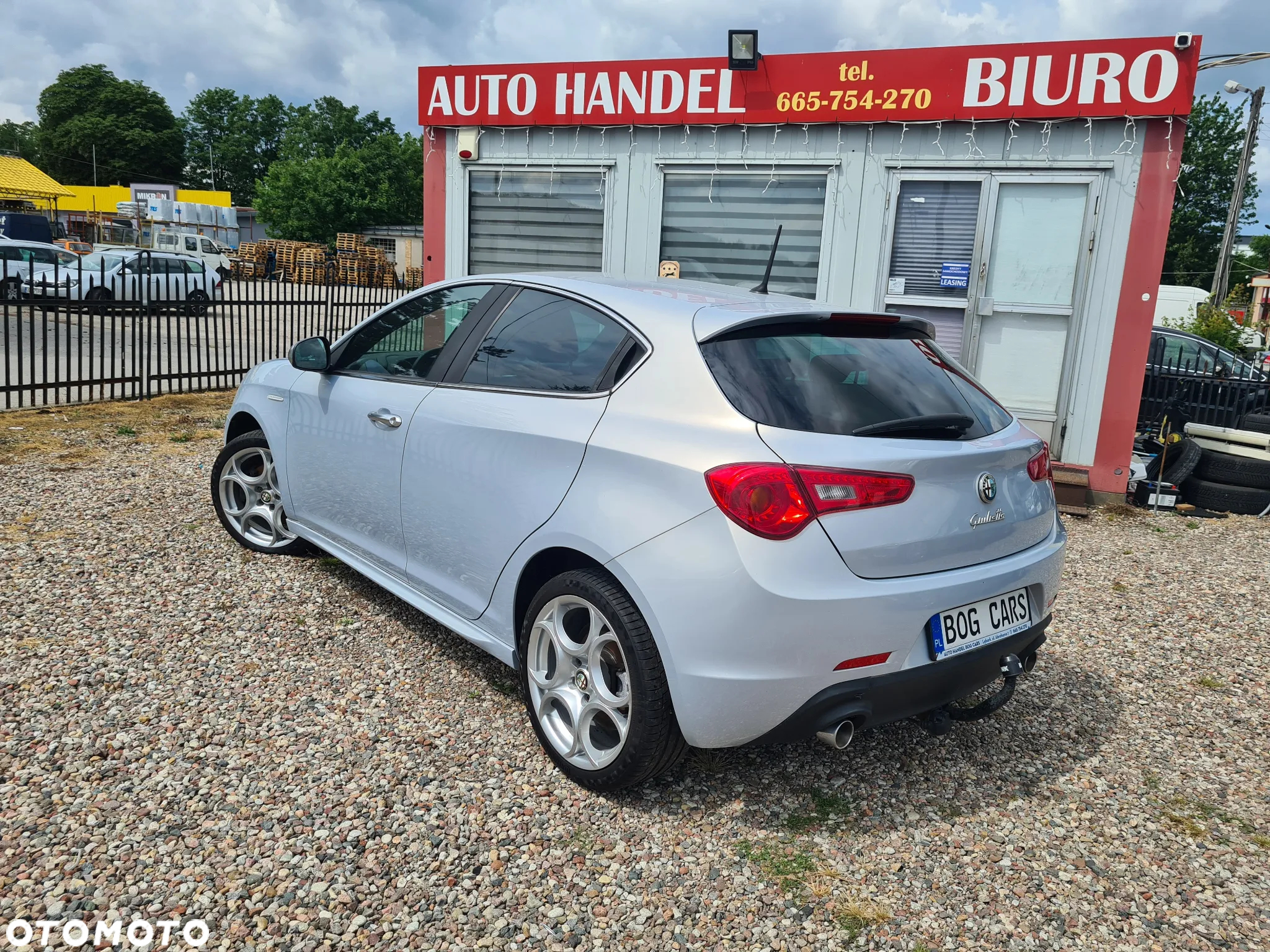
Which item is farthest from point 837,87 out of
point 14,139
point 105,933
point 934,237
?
point 14,139

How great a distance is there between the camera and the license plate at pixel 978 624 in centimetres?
272

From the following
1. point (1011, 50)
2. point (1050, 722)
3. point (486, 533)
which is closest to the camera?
point (486, 533)

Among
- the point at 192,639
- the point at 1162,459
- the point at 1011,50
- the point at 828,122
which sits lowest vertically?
the point at 192,639

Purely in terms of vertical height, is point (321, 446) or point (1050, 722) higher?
point (321, 446)

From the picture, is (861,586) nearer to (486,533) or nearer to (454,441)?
(486,533)

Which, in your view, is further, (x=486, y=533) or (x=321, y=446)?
(x=321, y=446)

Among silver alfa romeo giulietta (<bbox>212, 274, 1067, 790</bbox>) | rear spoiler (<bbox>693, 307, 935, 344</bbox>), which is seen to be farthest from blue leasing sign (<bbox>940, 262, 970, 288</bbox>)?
rear spoiler (<bbox>693, 307, 935, 344</bbox>)

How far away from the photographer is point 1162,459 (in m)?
7.82

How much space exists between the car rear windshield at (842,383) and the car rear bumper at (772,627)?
0.39 metres

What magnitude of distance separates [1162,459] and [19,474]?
919cm

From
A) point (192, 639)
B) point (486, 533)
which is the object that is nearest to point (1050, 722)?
point (486, 533)

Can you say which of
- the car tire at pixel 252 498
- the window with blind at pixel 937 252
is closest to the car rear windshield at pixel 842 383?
the car tire at pixel 252 498

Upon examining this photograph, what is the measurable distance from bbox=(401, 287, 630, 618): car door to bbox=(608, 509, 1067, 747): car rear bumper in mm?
522

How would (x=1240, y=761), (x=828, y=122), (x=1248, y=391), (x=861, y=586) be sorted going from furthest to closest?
1. (x=1248, y=391)
2. (x=828, y=122)
3. (x=1240, y=761)
4. (x=861, y=586)
